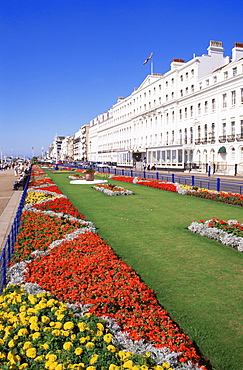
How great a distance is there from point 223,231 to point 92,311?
6026 mm

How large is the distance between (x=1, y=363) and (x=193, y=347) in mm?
2476

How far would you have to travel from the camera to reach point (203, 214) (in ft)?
45.8

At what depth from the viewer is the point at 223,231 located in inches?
376

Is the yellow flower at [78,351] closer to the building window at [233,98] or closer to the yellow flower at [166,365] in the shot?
the yellow flower at [166,365]

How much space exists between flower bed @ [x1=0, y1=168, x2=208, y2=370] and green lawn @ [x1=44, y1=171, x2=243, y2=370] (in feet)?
1.26

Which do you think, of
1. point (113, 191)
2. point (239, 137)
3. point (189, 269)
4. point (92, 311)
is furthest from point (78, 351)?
point (239, 137)

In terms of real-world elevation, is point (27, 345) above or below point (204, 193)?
below

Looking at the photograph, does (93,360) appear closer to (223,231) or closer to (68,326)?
(68,326)

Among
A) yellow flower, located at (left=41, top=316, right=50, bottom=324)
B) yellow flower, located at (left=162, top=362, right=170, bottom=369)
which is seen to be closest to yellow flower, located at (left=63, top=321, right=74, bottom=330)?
yellow flower, located at (left=41, top=316, right=50, bottom=324)

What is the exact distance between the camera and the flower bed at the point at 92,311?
3.54m

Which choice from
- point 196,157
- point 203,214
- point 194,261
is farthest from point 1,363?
point 196,157

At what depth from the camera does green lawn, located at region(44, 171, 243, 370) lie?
4555mm

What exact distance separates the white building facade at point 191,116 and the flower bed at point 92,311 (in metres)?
32.7

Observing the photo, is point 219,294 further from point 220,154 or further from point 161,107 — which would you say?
point 161,107
